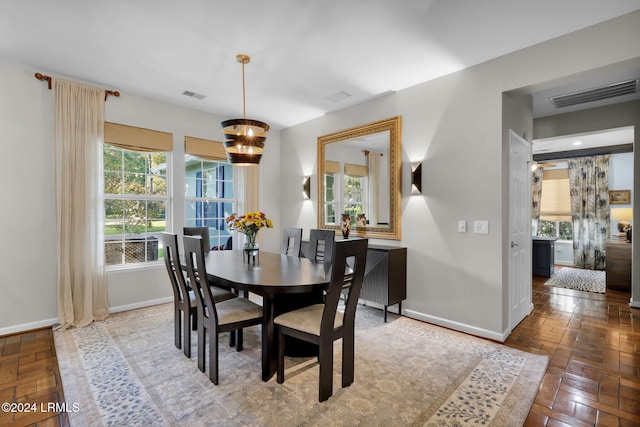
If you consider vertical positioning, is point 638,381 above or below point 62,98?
below

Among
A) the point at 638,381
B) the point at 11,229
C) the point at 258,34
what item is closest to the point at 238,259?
the point at 258,34

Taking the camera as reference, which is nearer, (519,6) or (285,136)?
(519,6)

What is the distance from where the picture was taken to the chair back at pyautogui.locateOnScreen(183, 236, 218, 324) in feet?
7.25

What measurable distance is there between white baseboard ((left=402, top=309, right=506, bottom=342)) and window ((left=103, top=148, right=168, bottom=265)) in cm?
343

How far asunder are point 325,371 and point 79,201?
10.8 feet

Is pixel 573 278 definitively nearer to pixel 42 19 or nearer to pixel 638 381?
pixel 638 381

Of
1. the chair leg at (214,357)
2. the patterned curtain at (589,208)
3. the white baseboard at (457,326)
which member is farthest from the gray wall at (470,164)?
the patterned curtain at (589,208)

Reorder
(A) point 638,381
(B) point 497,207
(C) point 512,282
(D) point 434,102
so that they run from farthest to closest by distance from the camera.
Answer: (D) point 434,102 → (C) point 512,282 → (B) point 497,207 → (A) point 638,381

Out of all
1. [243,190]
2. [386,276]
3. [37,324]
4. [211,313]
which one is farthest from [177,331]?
[243,190]

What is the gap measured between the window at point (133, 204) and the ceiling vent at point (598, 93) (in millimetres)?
5250

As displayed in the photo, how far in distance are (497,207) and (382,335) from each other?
1.69 meters

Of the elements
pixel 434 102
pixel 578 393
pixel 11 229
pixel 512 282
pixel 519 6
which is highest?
pixel 519 6

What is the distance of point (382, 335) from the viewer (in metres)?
3.14

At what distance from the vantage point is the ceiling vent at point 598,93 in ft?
11.2
